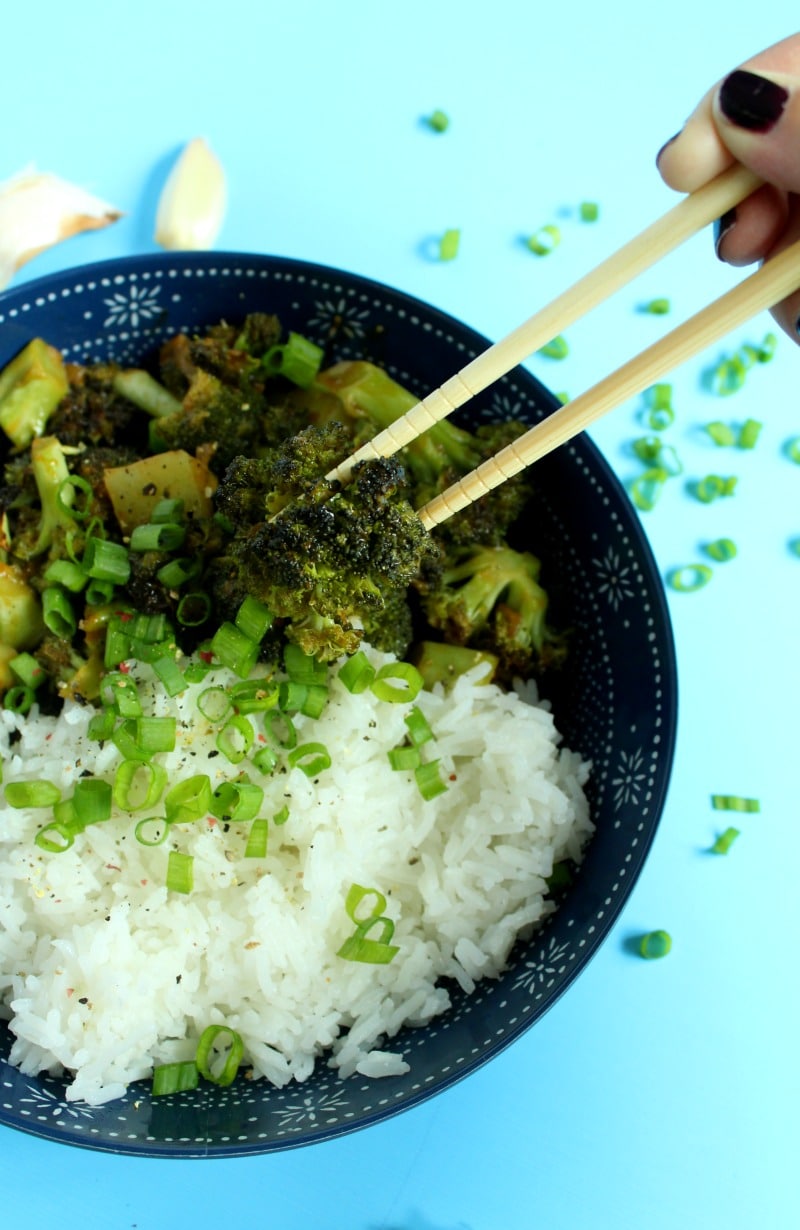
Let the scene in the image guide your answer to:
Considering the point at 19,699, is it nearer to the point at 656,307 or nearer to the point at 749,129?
the point at 749,129

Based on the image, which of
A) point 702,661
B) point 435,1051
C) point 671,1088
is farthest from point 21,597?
A: point 671,1088

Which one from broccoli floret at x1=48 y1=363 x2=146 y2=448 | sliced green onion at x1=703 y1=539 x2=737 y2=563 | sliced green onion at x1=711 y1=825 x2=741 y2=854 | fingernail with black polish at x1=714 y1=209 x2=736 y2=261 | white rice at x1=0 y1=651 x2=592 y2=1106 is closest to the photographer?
Result: fingernail with black polish at x1=714 y1=209 x2=736 y2=261

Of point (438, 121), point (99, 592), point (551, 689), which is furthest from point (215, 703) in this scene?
point (438, 121)

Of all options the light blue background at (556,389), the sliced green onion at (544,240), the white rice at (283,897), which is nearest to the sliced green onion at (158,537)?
the white rice at (283,897)

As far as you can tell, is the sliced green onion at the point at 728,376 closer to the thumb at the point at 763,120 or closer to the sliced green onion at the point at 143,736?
the thumb at the point at 763,120

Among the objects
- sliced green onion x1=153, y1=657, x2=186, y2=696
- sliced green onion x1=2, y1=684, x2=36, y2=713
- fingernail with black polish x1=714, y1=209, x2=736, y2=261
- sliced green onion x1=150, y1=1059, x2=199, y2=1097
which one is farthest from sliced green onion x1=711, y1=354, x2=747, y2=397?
sliced green onion x1=150, y1=1059, x2=199, y2=1097

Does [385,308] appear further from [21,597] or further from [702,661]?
[702,661]

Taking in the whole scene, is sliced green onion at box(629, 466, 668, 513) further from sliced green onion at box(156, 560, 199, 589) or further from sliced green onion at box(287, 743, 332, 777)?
sliced green onion at box(156, 560, 199, 589)
